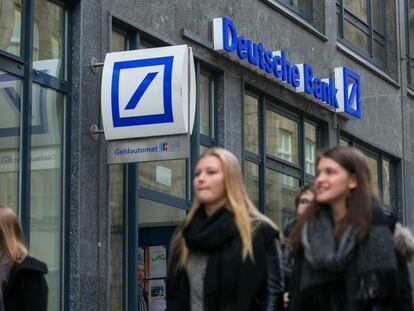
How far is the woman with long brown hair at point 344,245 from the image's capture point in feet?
17.6

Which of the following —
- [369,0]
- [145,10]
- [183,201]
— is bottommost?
[183,201]

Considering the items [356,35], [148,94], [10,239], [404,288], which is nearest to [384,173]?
[356,35]

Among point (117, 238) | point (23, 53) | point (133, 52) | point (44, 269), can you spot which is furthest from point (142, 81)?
point (44, 269)

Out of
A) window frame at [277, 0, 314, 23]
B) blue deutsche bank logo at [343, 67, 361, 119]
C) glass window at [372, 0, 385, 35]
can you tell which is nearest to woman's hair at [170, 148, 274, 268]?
window frame at [277, 0, 314, 23]

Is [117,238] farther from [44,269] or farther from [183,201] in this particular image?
[44,269]

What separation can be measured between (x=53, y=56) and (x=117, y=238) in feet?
7.35

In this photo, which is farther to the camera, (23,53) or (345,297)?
(23,53)

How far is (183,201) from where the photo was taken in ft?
44.9

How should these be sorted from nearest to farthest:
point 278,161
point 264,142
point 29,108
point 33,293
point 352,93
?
point 33,293 < point 29,108 < point 264,142 < point 278,161 < point 352,93

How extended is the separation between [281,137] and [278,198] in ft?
3.14

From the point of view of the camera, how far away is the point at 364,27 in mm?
21609

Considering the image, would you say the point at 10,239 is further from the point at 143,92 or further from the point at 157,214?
the point at 157,214

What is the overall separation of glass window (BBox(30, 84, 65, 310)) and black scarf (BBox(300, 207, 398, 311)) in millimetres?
5908

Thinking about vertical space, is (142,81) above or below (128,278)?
above
